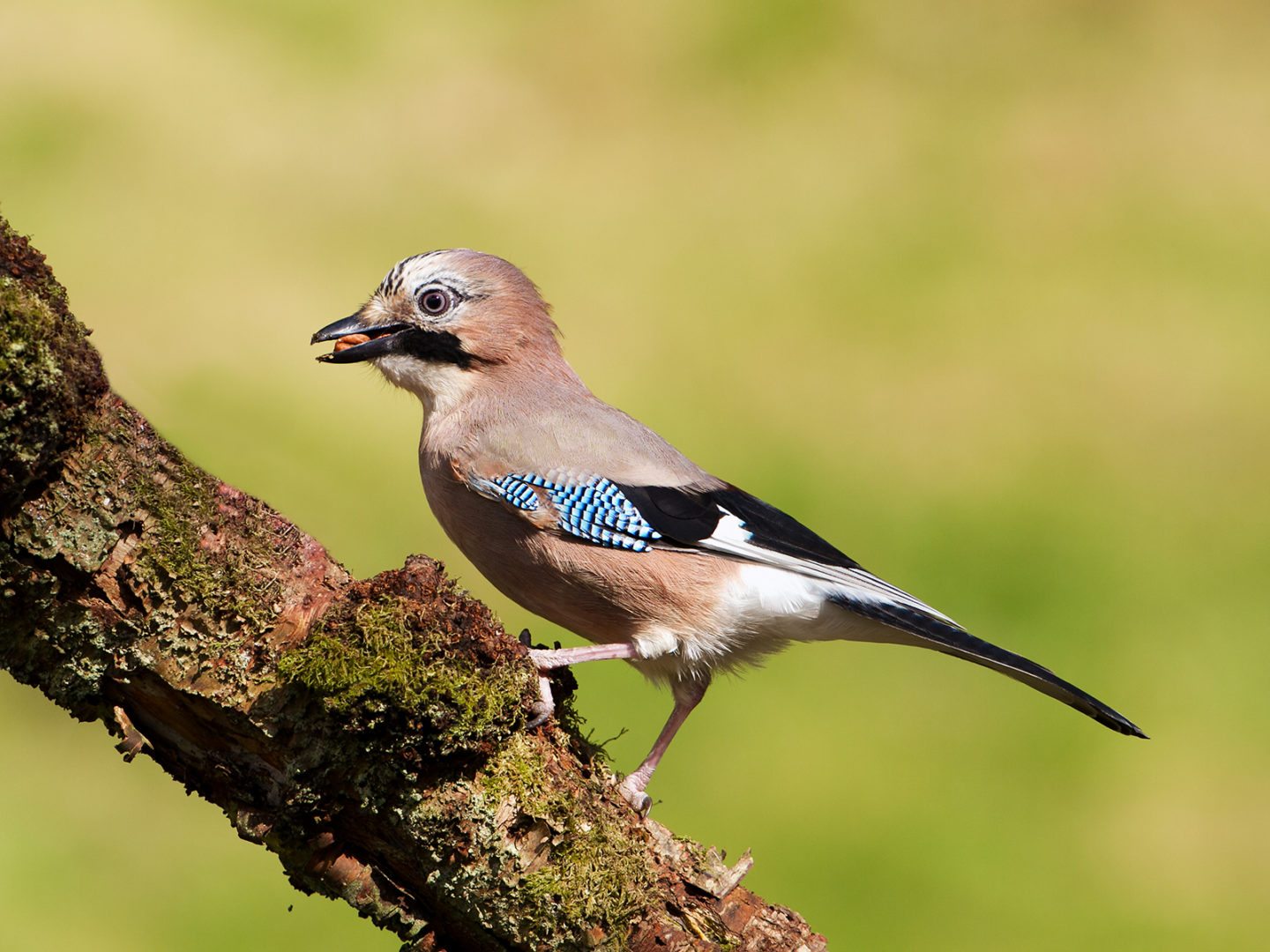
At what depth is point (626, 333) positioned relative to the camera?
6160 millimetres

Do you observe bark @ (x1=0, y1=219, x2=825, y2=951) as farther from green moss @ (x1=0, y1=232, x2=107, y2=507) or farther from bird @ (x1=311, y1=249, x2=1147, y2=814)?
bird @ (x1=311, y1=249, x2=1147, y2=814)

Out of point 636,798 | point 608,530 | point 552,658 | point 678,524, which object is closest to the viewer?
point 552,658

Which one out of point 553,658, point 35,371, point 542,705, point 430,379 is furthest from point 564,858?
point 430,379

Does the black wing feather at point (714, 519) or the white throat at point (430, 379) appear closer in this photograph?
the black wing feather at point (714, 519)

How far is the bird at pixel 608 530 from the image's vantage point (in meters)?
3.55

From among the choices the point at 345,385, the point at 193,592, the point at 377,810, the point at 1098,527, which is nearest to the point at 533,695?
the point at 377,810

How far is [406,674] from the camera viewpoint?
245cm

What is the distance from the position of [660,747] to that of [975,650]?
0.93 m

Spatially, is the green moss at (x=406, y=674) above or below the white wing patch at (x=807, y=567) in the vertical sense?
below

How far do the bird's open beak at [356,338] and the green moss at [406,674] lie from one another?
1.53 m

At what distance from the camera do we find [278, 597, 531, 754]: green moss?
2.40 meters

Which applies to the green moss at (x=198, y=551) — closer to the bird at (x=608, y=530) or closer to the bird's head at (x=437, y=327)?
the bird at (x=608, y=530)

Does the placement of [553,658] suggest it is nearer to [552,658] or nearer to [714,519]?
[552,658]

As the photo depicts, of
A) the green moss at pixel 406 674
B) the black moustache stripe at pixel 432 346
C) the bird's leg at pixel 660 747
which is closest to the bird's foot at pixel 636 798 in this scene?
the bird's leg at pixel 660 747
